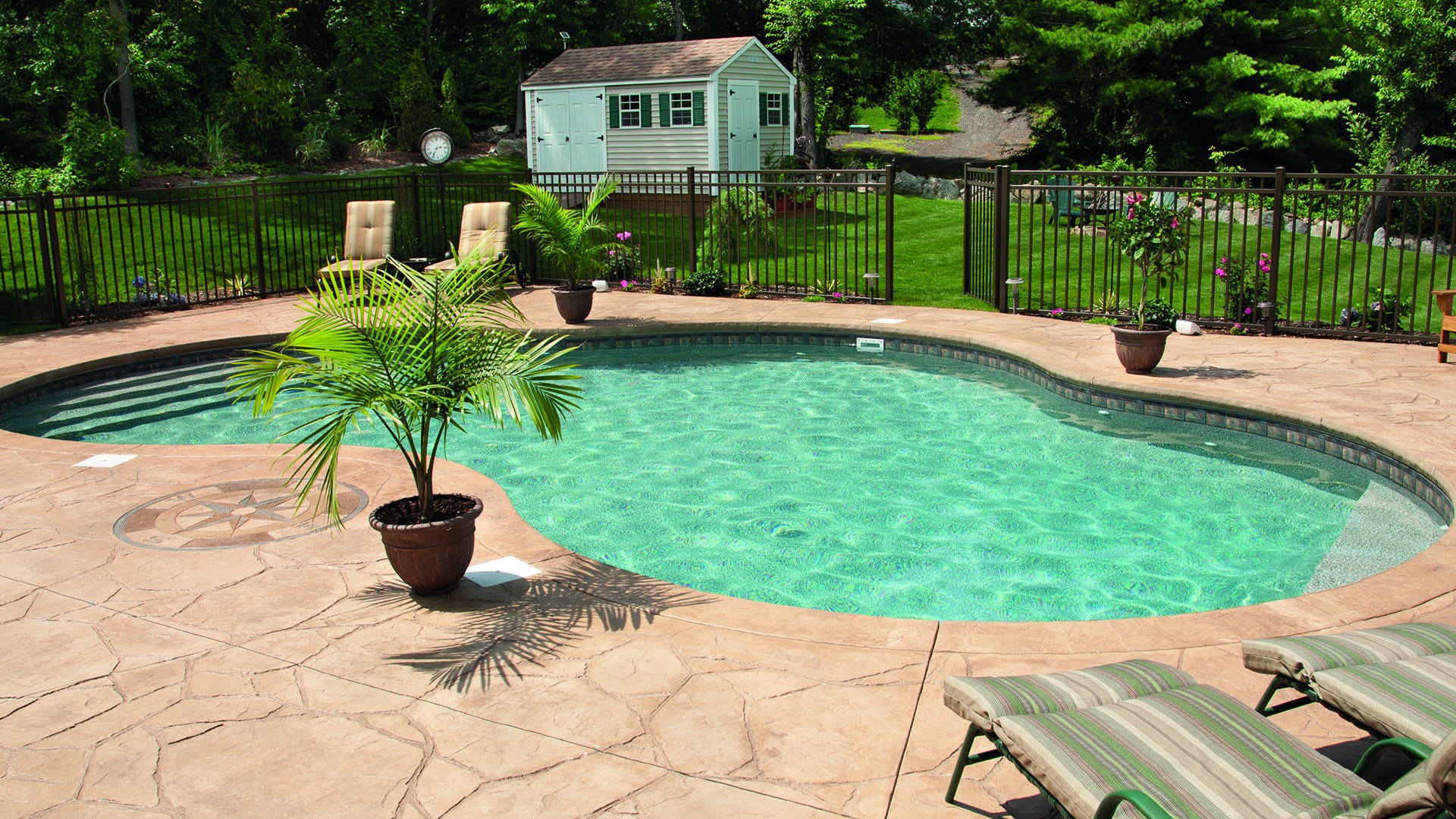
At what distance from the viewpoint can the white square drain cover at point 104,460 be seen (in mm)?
6477

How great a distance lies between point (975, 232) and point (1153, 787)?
1280 cm

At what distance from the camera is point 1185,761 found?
2.45m

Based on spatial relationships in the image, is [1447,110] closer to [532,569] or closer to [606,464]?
[606,464]

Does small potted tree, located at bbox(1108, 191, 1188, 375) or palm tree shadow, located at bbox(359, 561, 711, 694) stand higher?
small potted tree, located at bbox(1108, 191, 1188, 375)

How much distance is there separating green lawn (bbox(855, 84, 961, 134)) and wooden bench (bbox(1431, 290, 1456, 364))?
116 feet

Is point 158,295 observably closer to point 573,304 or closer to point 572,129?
point 573,304

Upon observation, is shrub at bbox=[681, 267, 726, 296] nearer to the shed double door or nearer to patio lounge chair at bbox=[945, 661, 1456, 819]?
patio lounge chair at bbox=[945, 661, 1456, 819]

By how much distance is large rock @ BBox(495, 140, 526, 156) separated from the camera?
98.0 feet

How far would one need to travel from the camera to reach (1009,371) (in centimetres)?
975

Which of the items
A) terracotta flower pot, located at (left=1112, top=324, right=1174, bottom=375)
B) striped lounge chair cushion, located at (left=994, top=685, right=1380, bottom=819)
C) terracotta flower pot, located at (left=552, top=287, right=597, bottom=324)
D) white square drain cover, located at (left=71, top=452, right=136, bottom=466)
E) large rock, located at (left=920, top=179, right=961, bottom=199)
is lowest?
white square drain cover, located at (left=71, top=452, right=136, bottom=466)

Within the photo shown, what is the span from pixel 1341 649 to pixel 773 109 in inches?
962

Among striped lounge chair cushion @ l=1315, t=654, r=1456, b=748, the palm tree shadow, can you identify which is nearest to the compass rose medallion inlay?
the palm tree shadow

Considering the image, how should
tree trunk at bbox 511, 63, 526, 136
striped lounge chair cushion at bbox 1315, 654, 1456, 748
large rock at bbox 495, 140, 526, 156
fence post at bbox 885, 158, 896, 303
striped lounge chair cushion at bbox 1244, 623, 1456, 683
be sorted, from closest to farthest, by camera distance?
1. striped lounge chair cushion at bbox 1315, 654, 1456, 748
2. striped lounge chair cushion at bbox 1244, 623, 1456, 683
3. fence post at bbox 885, 158, 896, 303
4. large rock at bbox 495, 140, 526, 156
5. tree trunk at bbox 511, 63, 526, 136

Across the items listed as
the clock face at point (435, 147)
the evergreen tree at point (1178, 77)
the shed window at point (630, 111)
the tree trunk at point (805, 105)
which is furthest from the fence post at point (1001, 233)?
the evergreen tree at point (1178, 77)
